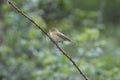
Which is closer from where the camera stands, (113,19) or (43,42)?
(43,42)

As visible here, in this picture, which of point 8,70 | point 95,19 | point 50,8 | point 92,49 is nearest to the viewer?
point 92,49

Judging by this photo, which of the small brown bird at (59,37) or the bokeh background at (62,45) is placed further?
the bokeh background at (62,45)

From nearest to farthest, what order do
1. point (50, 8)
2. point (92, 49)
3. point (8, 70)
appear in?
point (92, 49) < point (8, 70) < point (50, 8)

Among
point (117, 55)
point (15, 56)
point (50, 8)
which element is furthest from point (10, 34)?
point (117, 55)

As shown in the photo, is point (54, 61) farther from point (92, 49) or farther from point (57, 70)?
point (92, 49)

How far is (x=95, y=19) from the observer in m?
6.16

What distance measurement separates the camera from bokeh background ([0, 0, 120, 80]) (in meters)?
4.03

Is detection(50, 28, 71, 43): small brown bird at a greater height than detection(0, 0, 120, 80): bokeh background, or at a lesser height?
lesser

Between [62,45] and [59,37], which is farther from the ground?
[62,45]

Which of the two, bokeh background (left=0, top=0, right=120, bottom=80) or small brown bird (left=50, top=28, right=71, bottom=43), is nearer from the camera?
small brown bird (left=50, top=28, right=71, bottom=43)

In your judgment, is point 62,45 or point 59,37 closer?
point 59,37

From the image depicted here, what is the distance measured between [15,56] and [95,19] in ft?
4.97

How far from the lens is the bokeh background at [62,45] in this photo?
159 inches

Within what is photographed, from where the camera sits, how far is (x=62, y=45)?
3.11 meters
